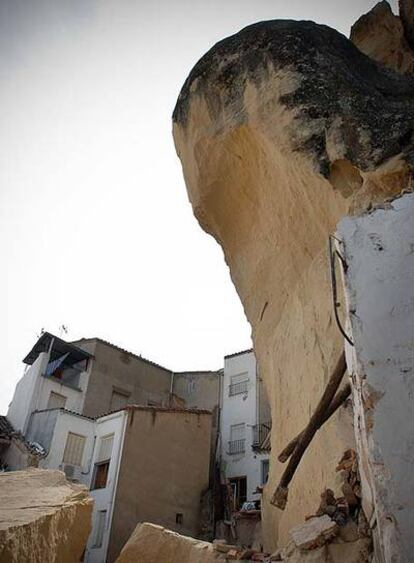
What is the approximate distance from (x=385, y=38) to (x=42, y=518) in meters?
12.6

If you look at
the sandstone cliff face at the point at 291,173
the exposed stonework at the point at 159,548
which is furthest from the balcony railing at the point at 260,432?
the exposed stonework at the point at 159,548

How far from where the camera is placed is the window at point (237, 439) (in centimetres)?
2547

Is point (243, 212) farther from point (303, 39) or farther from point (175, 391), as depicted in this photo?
point (175, 391)

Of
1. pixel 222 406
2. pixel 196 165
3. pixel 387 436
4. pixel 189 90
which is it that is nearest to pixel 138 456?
pixel 222 406

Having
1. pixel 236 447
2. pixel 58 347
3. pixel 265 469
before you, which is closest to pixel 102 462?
pixel 236 447

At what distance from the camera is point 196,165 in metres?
10.1

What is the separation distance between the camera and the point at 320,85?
7.25m

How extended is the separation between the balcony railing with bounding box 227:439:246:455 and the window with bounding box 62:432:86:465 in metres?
8.21

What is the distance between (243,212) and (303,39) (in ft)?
11.5

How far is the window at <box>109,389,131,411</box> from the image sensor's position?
28.4m

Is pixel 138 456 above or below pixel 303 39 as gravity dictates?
below

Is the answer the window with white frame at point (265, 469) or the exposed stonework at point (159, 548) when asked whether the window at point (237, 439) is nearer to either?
the window with white frame at point (265, 469)

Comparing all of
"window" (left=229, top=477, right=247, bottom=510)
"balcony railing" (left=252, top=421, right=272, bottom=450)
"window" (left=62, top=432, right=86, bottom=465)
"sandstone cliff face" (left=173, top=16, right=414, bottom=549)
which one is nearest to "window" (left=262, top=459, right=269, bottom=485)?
"balcony railing" (left=252, top=421, right=272, bottom=450)

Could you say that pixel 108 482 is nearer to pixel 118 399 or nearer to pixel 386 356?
pixel 118 399
